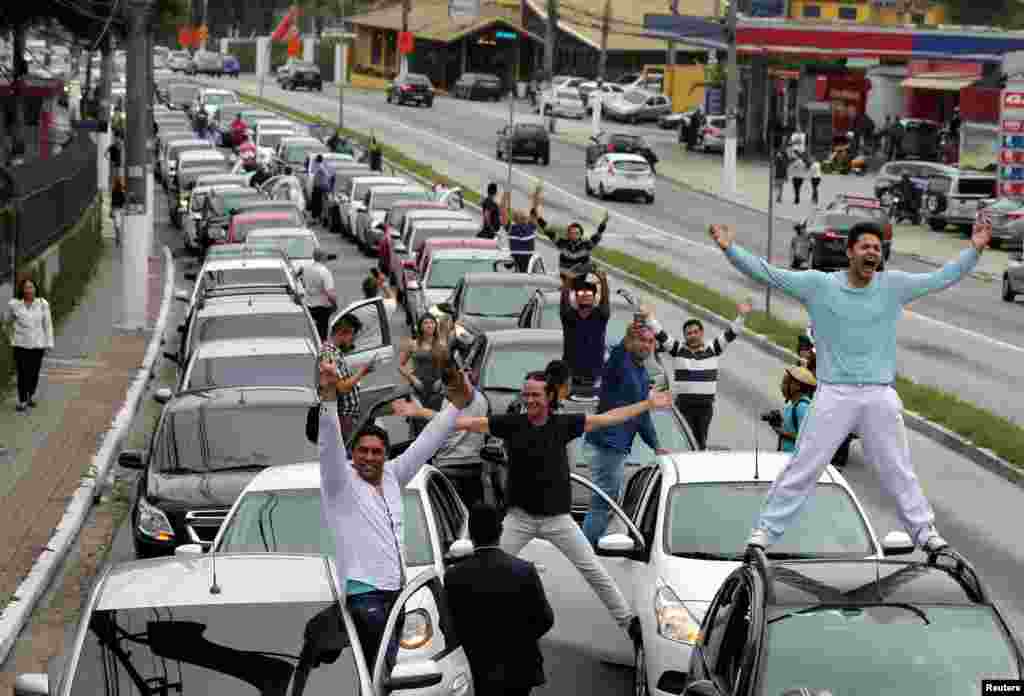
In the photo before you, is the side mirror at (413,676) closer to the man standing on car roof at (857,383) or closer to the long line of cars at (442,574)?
the long line of cars at (442,574)

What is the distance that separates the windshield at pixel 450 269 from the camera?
102 feet

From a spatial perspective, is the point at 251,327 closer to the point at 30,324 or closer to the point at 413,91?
the point at 30,324

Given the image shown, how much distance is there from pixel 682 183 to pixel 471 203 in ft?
51.0

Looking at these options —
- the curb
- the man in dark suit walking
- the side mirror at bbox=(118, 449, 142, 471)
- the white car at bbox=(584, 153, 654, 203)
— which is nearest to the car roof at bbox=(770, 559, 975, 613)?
the man in dark suit walking

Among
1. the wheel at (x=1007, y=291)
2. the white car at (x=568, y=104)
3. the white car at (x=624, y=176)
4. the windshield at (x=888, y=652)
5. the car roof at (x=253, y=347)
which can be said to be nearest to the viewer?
the windshield at (x=888, y=652)

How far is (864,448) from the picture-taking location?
10.5 metres

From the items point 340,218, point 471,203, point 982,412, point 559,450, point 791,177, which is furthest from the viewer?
point 791,177

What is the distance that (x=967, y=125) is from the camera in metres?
74.2

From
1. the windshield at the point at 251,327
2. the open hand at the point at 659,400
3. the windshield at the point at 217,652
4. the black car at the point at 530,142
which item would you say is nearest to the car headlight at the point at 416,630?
the windshield at the point at 217,652

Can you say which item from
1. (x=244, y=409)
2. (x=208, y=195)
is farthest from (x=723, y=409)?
(x=208, y=195)

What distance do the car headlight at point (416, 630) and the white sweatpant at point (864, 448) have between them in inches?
68.9

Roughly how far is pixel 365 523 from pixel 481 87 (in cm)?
10087

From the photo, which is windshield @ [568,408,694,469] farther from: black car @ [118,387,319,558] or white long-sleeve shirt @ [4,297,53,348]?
white long-sleeve shirt @ [4,297,53,348]

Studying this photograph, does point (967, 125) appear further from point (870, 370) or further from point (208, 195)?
point (870, 370)
